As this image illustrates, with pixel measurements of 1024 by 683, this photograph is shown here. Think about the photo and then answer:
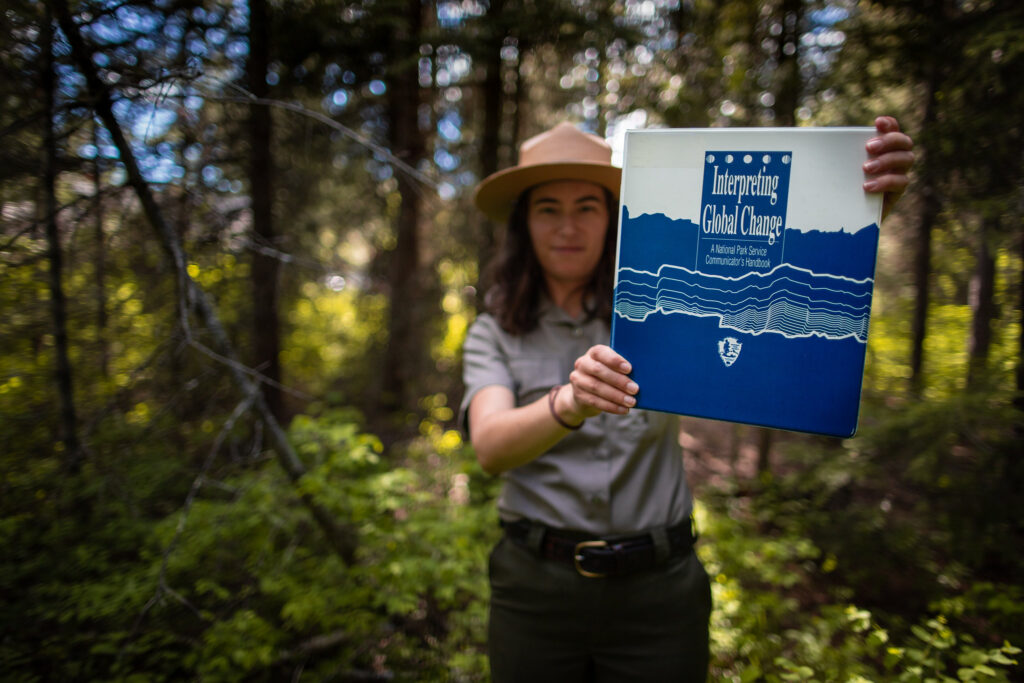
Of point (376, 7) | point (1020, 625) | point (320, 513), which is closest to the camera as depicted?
point (1020, 625)

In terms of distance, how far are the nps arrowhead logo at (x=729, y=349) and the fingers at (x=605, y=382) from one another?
0.80ft

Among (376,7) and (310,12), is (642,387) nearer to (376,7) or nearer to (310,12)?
(376,7)

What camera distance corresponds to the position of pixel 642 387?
1.28m

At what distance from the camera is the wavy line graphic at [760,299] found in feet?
3.85

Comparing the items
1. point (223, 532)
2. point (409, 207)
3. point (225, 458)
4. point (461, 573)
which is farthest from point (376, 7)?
point (461, 573)

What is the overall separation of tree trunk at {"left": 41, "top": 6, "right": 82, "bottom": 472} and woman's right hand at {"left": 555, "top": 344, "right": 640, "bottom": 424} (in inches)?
88.2

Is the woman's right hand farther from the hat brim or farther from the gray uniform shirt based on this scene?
the hat brim

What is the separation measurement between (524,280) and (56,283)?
2603 mm

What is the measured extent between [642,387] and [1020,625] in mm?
2198

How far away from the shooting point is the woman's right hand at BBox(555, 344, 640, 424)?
1.24 m

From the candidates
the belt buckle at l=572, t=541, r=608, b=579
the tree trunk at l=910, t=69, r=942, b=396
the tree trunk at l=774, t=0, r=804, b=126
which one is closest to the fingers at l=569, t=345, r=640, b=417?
the belt buckle at l=572, t=541, r=608, b=579

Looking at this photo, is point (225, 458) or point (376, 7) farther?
point (376, 7)

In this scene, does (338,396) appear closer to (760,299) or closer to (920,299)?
(760,299)

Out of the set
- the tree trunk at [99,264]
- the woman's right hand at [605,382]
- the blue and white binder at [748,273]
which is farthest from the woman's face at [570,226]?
the tree trunk at [99,264]
